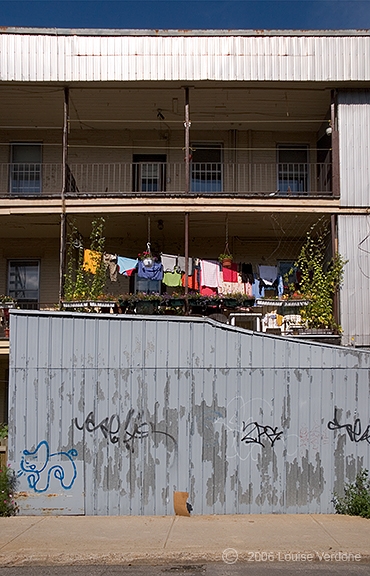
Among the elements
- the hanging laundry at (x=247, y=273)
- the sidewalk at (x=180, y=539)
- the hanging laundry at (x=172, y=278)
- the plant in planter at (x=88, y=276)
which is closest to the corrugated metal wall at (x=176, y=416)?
the sidewalk at (x=180, y=539)

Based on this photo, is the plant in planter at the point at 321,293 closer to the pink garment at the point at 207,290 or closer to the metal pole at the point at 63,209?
the pink garment at the point at 207,290

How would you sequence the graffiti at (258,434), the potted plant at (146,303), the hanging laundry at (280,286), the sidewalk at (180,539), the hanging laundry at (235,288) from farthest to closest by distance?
the hanging laundry at (280,286) → the hanging laundry at (235,288) → the potted plant at (146,303) → the graffiti at (258,434) → the sidewalk at (180,539)

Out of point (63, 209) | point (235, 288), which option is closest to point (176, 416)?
point (235, 288)

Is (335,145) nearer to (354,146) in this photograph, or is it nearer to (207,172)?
(354,146)

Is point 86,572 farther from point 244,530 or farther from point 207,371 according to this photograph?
point 207,371

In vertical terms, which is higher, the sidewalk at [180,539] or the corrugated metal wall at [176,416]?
the corrugated metal wall at [176,416]

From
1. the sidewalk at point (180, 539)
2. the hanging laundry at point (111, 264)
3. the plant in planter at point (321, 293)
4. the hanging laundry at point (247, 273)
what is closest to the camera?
the sidewalk at point (180, 539)

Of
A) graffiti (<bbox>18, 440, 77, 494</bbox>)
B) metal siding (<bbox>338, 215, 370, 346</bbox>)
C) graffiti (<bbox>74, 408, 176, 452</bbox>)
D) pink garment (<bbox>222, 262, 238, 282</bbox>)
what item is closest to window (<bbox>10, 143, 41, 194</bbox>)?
pink garment (<bbox>222, 262, 238, 282</bbox>)

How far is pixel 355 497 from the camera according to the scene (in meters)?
9.59

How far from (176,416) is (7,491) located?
290cm

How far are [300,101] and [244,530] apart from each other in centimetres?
1124

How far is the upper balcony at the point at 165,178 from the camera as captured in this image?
17.4 metres

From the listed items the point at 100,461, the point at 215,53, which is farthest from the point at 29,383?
the point at 215,53

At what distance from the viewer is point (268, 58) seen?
1491cm
